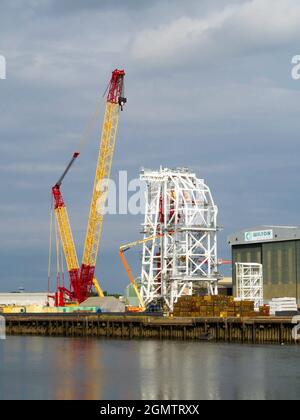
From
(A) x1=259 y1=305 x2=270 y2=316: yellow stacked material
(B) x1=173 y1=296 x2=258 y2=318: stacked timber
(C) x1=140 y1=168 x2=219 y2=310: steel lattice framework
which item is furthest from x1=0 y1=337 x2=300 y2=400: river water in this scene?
(C) x1=140 y1=168 x2=219 y2=310: steel lattice framework

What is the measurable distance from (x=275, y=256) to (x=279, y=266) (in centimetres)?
207

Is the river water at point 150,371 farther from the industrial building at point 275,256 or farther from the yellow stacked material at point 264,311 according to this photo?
the industrial building at point 275,256

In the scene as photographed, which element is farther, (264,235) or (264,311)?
(264,235)

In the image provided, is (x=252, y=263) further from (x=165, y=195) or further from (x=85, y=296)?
(x=85, y=296)

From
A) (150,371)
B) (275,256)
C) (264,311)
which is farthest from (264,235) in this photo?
(150,371)

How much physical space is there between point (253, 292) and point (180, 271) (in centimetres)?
1360

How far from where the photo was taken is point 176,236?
→ 134750 mm

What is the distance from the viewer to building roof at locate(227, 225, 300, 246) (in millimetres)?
144125

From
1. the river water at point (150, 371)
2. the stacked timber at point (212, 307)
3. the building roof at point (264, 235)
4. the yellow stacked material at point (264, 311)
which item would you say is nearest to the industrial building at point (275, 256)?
the building roof at point (264, 235)

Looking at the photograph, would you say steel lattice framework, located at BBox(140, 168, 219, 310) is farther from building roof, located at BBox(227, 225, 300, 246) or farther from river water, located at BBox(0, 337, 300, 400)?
river water, located at BBox(0, 337, 300, 400)

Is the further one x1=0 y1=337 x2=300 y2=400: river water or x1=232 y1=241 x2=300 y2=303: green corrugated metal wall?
x1=232 y1=241 x2=300 y2=303: green corrugated metal wall

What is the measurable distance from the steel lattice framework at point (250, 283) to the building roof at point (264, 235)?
246 inches

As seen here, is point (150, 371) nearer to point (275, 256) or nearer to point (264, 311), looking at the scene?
point (264, 311)

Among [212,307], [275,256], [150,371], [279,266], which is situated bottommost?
[150,371]
